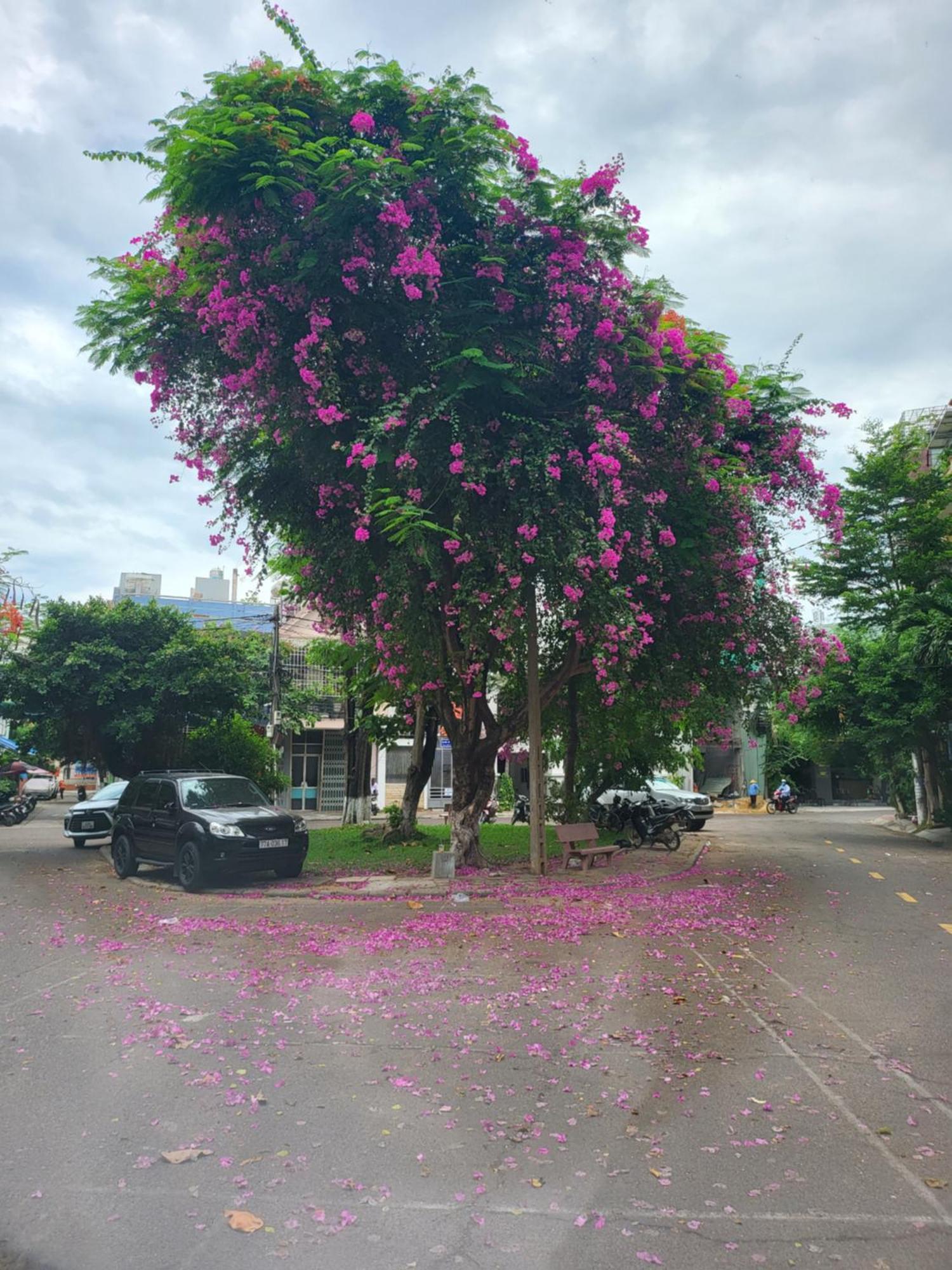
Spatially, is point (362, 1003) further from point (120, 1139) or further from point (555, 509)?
point (555, 509)

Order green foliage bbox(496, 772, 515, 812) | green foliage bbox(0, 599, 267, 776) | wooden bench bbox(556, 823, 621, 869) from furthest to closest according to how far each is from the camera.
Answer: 1. green foliage bbox(496, 772, 515, 812)
2. green foliage bbox(0, 599, 267, 776)
3. wooden bench bbox(556, 823, 621, 869)

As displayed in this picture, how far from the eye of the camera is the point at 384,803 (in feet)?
136

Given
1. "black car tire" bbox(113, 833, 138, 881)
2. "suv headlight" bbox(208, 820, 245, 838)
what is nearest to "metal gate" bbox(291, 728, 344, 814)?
"black car tire" bbox(113, 833, 138, 881)

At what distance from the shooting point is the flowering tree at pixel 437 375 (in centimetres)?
1070

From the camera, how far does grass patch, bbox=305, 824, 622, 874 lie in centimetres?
1728

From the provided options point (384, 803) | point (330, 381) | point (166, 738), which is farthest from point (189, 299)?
point (384, 803)

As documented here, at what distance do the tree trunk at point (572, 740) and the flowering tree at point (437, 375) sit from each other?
460 centimetres

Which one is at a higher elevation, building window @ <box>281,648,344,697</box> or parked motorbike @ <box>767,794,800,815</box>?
building window @ <box>281,648,344,697</box>

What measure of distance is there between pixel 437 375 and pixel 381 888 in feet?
24.3

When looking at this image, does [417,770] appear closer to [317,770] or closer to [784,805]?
[317,770]

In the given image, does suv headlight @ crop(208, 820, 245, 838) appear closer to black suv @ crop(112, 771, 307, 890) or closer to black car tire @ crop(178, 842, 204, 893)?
black suv @ crop(112, 771, 307, 890)

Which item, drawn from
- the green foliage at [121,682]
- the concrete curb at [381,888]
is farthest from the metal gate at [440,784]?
the concrete curb at [381,888]

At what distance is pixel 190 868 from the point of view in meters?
13.9

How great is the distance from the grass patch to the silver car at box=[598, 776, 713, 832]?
116 inches
